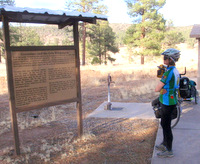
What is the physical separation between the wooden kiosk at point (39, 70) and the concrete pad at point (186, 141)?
6.34 ft

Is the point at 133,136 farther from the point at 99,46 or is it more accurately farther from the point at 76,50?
the point at 99,46

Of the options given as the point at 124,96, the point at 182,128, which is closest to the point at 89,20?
the point at 182,128

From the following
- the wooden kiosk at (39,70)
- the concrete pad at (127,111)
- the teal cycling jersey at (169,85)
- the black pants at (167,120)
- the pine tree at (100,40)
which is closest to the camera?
the teal cycling jersey at (169,85)

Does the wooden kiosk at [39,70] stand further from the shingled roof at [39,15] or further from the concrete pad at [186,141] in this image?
the concrete pad at [186,141]

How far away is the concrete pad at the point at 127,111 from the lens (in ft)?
20.5

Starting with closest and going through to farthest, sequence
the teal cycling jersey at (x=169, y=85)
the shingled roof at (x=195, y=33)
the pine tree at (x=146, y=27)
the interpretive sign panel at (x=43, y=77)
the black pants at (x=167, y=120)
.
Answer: the teal cycling jersey at (x=169, y=85), the black pants at (x=167, y=120), the interpretive sign panel at (x=43, y=77), the shingled roof at (x=195, y=33), the pine tree at (x=146, y=27)

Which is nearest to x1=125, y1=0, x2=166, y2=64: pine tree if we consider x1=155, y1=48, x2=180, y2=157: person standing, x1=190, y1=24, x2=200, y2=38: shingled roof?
x1=190, y1=24, x2=200, y2=38: shingled roof

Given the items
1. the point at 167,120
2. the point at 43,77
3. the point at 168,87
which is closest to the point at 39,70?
the point at 43,77

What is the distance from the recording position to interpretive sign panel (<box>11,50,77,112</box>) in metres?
3.96

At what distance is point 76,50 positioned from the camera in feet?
15.4

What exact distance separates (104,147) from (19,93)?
1.84 metres

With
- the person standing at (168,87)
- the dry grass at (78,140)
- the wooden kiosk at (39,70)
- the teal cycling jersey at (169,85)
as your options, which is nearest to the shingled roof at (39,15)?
the wooden kiosk at (39,70)

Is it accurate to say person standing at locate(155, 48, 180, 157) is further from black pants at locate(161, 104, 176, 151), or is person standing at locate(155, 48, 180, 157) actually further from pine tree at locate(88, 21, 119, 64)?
pine tree at locate(88, 21, 119, 64)

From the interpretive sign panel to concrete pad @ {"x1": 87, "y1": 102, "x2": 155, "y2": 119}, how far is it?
1.92 m
